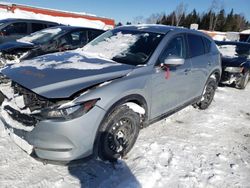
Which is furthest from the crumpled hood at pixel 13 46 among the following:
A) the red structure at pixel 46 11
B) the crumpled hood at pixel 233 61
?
the red structure at pixel 46 11

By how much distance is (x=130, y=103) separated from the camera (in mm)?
3521

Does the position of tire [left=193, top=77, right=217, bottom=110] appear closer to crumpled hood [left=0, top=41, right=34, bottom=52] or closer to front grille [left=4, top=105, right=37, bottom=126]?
front grille [left=4, top=105, right=37, bottom=126]

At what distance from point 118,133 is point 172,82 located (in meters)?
1.31

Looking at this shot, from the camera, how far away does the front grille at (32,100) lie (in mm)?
2891

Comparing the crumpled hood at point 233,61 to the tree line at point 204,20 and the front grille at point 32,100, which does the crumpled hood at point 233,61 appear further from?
the tree line at point 204,20

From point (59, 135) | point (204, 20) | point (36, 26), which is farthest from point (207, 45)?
point (204, 20)

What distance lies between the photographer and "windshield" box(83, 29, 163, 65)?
3912mm

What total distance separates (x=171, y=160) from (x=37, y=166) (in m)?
1.75

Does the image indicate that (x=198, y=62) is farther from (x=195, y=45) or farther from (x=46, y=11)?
(x=46, y=11)

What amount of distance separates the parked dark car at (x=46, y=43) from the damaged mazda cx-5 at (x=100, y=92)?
8.85ft

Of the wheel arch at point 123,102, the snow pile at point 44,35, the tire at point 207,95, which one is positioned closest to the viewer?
the wheel arch at point 123,102

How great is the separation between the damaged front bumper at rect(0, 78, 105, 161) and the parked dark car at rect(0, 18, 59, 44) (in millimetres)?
7337

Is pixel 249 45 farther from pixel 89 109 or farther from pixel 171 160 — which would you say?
pixel 89 109

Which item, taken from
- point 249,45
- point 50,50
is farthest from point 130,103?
point 249,45
